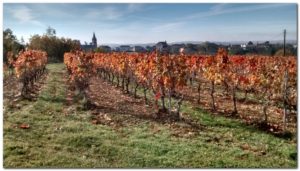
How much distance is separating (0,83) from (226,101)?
6321mm

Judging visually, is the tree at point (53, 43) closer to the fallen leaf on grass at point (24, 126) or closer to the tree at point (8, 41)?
the tree at point (8, 41)

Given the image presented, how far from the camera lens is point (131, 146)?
6.97 metres

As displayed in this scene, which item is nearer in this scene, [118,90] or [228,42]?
[228,42]

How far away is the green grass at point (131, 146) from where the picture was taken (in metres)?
6.38

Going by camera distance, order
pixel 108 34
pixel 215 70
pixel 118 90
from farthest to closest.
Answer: pixel 118 90
pixel 215 70
pixel 108 34

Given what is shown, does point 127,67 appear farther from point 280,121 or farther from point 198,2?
point 198,2

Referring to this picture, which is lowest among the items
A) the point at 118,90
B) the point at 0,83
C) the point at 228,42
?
the point at 118,90

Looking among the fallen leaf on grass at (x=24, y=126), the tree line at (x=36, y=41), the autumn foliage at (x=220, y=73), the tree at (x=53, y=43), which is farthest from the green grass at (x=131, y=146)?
the tree at (x=53, y=43)

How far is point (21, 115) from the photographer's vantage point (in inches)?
328

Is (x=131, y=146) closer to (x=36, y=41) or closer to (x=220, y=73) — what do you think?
(x=220, y=73)

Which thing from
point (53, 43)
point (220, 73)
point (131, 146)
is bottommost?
point (131, 146)

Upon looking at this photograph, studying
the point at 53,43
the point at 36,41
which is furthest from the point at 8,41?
the point at 53,43

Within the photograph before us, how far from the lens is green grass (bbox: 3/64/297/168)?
20.9 feet

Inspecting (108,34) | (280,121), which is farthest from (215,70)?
(108,34)
